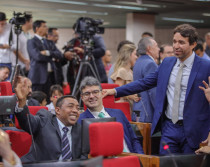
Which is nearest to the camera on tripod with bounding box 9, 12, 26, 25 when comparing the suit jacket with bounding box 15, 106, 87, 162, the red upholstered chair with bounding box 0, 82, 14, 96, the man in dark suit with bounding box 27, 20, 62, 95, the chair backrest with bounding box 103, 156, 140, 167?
the man in dark suit with bounding box 27, 20, 62, 95

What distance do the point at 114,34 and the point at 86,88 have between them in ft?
42.6

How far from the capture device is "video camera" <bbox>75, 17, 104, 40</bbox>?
5906mm

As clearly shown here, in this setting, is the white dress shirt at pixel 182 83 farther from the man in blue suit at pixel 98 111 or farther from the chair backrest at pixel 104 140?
the chair backrest at pixel 104 140

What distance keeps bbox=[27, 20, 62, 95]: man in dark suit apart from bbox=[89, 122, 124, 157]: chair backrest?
3.88 meters

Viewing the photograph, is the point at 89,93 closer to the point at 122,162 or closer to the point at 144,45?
the point at 122,162

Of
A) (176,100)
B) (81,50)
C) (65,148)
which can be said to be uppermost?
(81,50)

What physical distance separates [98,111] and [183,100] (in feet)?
2.16

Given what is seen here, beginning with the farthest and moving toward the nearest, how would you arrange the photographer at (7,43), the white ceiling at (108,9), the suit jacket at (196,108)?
the white ceiling at (108,9) < the photographer at (7,43) < the suit jacket at (196,108)

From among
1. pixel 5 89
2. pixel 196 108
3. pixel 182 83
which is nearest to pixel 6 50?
pixel 5 89

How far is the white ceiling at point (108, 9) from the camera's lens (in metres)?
10.0

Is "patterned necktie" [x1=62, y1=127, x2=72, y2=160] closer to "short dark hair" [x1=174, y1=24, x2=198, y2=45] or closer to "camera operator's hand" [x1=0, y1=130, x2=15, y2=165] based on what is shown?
"camera operator's hand" [x1=0, y1=130, x2=15, y2=165]

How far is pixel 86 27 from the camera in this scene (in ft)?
19.4

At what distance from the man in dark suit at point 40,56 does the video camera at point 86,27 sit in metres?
0.50

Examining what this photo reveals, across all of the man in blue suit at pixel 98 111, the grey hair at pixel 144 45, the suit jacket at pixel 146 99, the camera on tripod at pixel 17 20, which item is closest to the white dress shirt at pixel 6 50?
the camera on tripod at pixel 17 20
